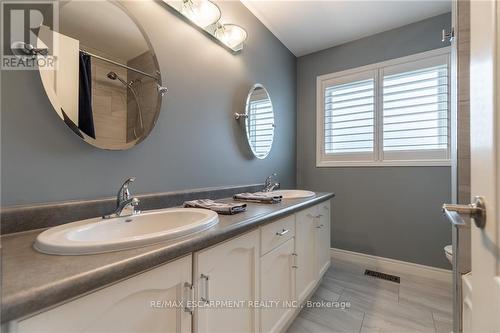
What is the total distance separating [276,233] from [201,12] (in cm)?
141

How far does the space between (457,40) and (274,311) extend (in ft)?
5.26

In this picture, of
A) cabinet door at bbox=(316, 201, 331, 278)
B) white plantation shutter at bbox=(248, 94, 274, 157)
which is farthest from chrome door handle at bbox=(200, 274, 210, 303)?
white plantation shutter at bbox=(248, 94, 274, 157)

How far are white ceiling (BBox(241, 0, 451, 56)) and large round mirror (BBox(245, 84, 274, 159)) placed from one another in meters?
0.67

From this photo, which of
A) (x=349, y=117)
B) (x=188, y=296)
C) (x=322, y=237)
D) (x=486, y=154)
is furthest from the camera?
(x=349, y=117)

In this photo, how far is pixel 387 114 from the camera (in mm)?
2264

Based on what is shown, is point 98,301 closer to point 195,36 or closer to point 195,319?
point 195,319

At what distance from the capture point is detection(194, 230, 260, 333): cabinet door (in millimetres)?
750

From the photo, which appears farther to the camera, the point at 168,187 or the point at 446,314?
the point at 446,314

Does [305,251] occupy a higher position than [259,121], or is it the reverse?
[259,121]

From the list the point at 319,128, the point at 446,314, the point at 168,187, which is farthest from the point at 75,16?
the point at 446,314

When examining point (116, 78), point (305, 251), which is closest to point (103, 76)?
point (116, 78)

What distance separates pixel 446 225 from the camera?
6.51 feet

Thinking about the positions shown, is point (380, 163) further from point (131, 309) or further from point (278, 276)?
point (131, 309)
